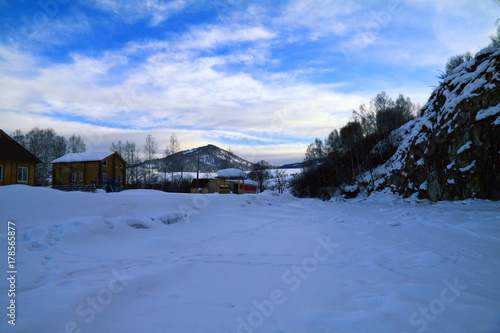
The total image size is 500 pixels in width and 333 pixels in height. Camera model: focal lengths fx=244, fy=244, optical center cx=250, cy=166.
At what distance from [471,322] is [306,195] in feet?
125

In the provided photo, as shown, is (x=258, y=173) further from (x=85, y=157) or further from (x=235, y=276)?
(x=235, y=276)

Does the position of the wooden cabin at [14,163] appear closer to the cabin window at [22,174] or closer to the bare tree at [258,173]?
the cabin window at [22,174]

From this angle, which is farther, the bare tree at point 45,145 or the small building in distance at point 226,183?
the bare tree at point 45,145

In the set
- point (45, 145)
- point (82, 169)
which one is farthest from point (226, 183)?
point (45, 145)

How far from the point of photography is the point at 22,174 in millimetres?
18828

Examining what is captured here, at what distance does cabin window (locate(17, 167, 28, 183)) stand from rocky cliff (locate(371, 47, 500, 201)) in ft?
94.4

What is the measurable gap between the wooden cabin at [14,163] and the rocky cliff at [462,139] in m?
28.1

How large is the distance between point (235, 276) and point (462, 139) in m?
15.1

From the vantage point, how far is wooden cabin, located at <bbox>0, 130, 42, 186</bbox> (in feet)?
56.5

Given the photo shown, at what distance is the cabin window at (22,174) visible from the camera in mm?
18531

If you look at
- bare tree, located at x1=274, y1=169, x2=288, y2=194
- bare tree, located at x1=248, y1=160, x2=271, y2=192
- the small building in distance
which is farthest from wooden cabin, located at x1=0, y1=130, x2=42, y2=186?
bare tree, located at x1=248, y1=160, x2=271, y2=192

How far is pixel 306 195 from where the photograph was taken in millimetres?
39250

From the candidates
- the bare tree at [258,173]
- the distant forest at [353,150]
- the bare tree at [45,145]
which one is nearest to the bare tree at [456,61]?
the distant forest at [353,150]

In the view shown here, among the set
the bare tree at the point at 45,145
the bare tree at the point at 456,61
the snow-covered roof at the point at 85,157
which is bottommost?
the snow-covered roof at the point at 85,157
